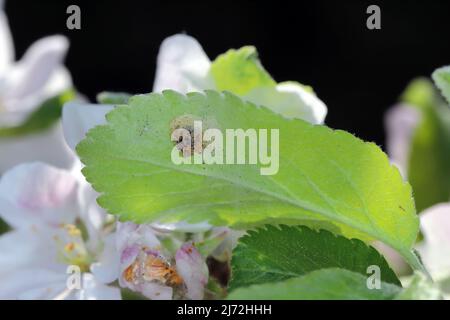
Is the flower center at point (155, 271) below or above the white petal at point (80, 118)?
below

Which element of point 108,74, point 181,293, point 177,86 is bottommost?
point 181,293

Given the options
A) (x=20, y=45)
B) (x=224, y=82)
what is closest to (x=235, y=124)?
(x=224, y=82)

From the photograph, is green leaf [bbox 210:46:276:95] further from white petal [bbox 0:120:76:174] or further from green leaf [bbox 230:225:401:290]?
white petal [bbox 0:120:76:174]

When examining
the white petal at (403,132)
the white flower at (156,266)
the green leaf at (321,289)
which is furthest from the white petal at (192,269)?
the white petal at (403,132)

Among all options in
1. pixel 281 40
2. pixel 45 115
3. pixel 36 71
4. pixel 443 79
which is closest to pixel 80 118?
pixel 443 79

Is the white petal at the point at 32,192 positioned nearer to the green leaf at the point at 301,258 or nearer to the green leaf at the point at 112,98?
the green leaf at the point at 112,98

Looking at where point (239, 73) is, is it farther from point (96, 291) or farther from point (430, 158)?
point (430, 158)

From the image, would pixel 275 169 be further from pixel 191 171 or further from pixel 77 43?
pixel 77 43
